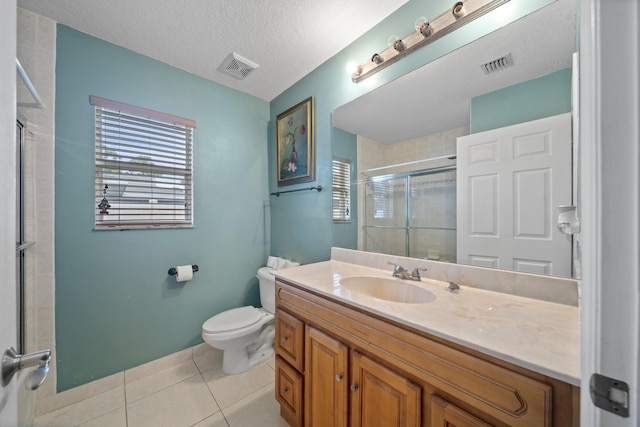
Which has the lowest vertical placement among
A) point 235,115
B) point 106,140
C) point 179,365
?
point 179,365

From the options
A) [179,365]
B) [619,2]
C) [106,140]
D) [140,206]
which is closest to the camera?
[619,2]

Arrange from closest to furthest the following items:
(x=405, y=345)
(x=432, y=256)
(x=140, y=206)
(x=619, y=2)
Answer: (x=619, y=2)
(x=405, y=345)
(x=432, y=256)
(x=140, y=206)

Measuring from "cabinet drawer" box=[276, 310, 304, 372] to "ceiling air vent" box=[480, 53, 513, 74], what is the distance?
5.00 feet

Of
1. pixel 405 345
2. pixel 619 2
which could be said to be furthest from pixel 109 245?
pixel 619 2

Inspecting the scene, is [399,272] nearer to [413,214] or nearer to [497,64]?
[413,214]

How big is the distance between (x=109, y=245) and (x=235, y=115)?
1445mm

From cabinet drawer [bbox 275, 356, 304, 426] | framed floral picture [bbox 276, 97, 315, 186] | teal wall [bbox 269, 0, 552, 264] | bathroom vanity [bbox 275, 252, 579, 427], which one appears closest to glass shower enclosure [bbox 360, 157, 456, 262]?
bathroom vanity [bbox 275, 252, 579, 427]

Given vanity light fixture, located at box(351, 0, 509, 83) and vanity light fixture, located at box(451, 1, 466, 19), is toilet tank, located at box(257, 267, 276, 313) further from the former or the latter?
vanity light fixture, located at box(451, 1, 466, 19)

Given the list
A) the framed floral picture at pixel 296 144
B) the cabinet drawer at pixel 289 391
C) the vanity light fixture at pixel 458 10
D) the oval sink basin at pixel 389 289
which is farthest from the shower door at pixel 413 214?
the cabinet drawer at pixel 289 391

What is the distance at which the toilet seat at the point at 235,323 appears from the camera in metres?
1.63

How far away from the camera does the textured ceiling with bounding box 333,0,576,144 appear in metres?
0.91

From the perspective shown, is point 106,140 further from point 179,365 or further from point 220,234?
point 179,365

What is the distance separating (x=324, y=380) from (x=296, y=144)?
67.8 inches

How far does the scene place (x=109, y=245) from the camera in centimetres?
159
